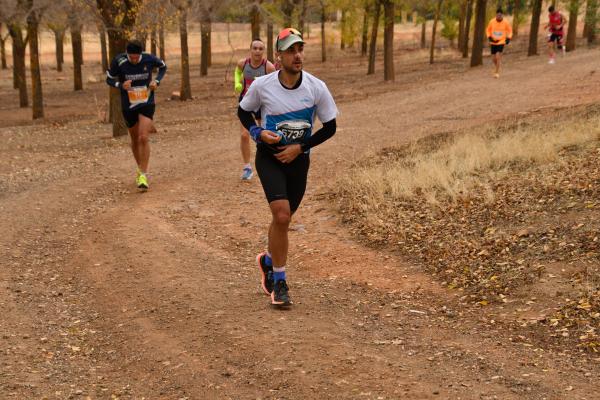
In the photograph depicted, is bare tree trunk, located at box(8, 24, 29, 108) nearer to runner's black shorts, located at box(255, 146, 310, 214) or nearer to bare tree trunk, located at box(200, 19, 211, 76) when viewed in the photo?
bare tree trunk, located at box(200, 19, 211, 76)

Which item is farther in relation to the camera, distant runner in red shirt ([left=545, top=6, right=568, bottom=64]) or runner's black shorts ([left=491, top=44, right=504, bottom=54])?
distant runner in red shirt ([left=545, top=6, right=568, bottom=64])

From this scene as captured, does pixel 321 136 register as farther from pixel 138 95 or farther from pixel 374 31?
pixel 374 31

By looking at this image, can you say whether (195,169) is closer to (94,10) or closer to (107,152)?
(107,152)

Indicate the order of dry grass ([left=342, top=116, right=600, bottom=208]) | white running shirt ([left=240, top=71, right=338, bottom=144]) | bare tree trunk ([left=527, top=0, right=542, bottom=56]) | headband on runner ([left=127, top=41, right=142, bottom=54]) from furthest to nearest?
bare tree trunk ([left=527, top=0, right=542, bottom=56]), headband on runner ([left=127, top=41, right=142, bottom=54]), dry grass ([left=342, top=116, right=600, bottom=208]), white running shirt ([left=240, top=71, right=338, bottom=144])

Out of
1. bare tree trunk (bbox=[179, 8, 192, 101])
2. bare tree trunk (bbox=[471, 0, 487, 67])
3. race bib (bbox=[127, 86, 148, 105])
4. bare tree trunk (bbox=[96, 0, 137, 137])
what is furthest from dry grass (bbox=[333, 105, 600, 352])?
bare tree trunk (bbox=[471, 0, 487, 67])

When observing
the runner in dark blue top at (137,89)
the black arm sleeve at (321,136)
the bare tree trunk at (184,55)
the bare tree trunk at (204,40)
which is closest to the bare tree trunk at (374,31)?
the bare tree trunk at (204,40)

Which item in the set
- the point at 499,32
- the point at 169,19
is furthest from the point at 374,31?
the point at 169,19

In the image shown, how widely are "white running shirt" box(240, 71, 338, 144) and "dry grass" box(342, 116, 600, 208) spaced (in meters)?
3.58

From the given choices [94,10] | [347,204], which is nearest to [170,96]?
[94,10]

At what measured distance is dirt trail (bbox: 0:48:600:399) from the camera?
205 inches

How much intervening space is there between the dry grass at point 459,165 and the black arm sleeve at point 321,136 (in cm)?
342

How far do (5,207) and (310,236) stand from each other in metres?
4.40

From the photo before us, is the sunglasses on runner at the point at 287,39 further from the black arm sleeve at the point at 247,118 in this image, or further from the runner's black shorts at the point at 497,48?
the runner's black shorts at the point at 497,48

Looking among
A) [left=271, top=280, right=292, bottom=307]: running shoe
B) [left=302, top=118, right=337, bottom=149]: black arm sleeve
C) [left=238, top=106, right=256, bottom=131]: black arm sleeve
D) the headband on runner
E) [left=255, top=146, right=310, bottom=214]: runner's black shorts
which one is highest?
the headband on runner
